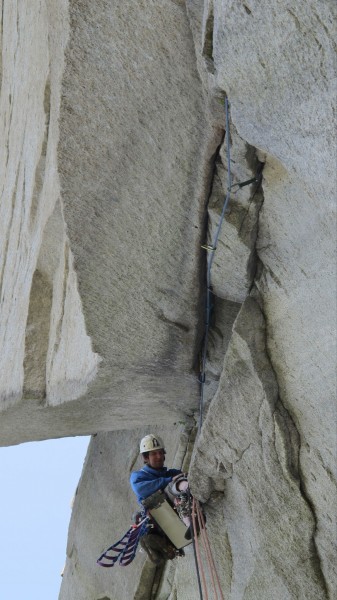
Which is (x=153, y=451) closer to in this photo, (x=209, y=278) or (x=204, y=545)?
(x=204, y=545)

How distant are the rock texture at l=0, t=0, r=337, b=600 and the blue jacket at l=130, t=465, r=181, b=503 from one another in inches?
16.1

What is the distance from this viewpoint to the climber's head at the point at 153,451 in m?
5.97

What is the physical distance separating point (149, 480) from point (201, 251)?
1767 mm

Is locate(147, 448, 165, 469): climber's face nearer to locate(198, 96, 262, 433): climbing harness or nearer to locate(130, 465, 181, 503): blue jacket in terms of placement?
locate(130, 465, 181, 503): blue jacket

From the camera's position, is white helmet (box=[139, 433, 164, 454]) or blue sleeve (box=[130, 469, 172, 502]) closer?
blue sleeve (box=[130, 469, 172, 502])

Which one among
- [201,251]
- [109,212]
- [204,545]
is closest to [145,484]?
[204,545]

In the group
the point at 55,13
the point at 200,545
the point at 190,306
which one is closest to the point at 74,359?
the point at 190,306

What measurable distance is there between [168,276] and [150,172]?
658 mm

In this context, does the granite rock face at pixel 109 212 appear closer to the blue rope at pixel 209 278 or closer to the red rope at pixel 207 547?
the blue rope at pixel 209 278

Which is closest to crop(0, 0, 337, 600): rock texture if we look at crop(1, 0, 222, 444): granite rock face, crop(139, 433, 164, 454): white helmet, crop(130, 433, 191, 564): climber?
crop(1, 0, 222, 444): granite rock face

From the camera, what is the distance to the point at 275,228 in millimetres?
4473

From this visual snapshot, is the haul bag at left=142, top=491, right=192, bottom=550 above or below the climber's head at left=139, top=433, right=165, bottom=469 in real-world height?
below

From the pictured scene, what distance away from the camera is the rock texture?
3.81 meters

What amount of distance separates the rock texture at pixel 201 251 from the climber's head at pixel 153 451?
371 mm
